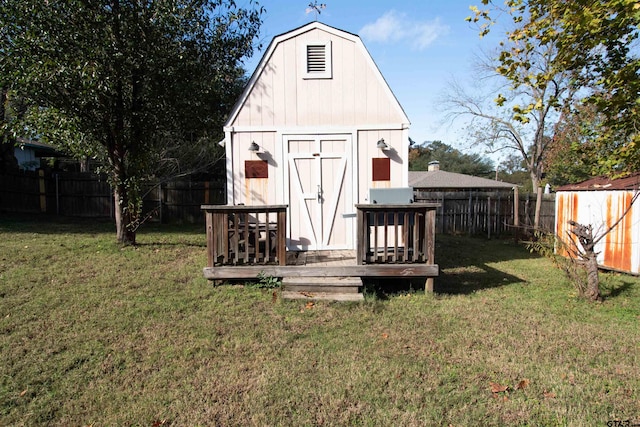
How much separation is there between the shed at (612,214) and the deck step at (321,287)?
4.65 meters

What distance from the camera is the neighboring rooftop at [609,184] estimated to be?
765cm

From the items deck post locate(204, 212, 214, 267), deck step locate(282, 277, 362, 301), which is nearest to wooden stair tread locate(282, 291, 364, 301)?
deck step locate(282, 277, 362, 301)

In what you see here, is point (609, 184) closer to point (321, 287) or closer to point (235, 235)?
point (321, 287)

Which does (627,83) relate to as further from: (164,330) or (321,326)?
(164,330)

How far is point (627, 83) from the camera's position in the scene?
4348 millimetres

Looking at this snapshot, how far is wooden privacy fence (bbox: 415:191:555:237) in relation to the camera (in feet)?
47.8

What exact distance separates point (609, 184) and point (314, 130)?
21.2 feet

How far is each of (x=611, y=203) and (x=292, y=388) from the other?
829 centimetres

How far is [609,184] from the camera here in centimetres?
833

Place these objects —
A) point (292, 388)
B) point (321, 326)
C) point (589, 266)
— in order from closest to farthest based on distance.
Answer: point (292, 388), point (321, 326), point (589, 266)

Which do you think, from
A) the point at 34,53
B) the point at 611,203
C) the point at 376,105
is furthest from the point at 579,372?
the point at 34,53

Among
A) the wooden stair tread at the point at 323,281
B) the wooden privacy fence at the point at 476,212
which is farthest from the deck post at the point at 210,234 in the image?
the wooden privacy fence at the point at 476,212

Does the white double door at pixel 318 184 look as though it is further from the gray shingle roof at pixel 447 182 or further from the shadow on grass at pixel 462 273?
the gray shingle roof at pixel 447 182

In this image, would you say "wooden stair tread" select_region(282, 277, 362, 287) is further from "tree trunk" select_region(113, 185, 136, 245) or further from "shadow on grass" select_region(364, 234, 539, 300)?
"tree trunk" select_region(113, 185, 136, 245)
